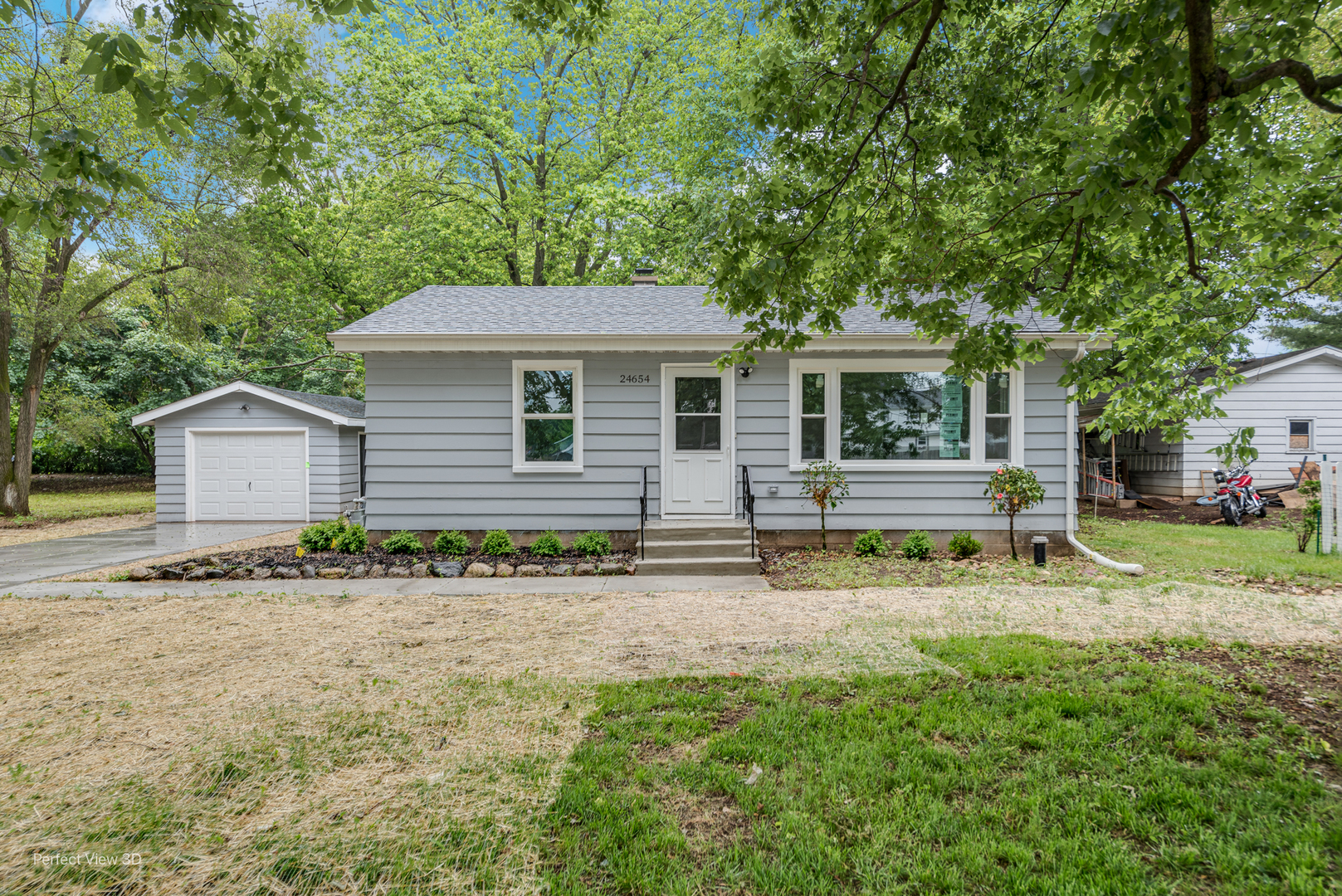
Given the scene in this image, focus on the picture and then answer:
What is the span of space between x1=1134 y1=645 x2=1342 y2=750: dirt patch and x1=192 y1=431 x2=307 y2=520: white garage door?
46.2ft

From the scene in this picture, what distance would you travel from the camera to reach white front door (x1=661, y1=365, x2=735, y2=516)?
8.48m

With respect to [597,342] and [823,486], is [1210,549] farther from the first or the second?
[597,342]

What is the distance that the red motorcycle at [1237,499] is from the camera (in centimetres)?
1147

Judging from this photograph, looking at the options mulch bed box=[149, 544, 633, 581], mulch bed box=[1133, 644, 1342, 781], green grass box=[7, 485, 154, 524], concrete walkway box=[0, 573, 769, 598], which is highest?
mulch bed box=[1133, 644, 1342, 781]

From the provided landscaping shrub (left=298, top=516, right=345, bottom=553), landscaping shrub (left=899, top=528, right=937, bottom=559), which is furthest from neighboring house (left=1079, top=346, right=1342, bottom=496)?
landscaping shrub (left=298, top=516, right=345, bottom=553)

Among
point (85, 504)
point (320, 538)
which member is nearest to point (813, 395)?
point (320, 538)

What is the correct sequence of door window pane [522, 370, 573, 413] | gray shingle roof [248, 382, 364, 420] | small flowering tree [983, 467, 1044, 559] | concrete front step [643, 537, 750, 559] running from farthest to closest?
gray shingle roof [248, 382, 364, 420]
door window pane [522, 370, 573, 413]
small flowering tree [983, 467, 1044, 559]
concrete front step [643, 537, 750, 559]

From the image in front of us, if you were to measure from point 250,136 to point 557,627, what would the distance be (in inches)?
156

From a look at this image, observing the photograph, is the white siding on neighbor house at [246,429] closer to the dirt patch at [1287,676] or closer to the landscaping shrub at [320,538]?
the landscaping shrub at [320,538]

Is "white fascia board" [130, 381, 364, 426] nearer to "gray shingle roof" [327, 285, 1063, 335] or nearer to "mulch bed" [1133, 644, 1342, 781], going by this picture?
"gray shingle roof" [327, 285, 1063, 335]

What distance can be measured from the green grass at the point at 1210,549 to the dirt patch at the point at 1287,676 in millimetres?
3323

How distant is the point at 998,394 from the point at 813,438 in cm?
269

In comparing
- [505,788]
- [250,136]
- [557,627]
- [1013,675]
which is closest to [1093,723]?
[1013,675]

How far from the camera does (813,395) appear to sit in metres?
Answer: 8.55
